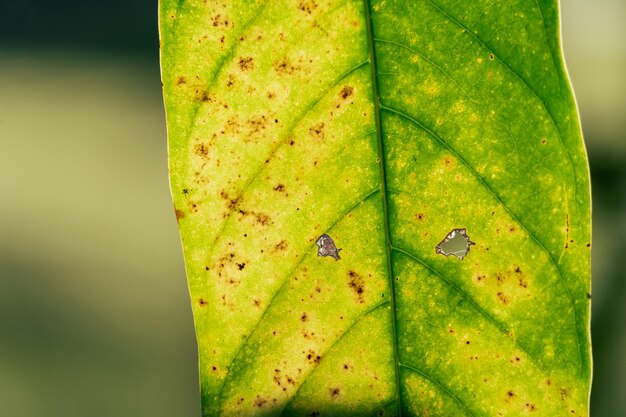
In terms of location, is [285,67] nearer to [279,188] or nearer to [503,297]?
[279,188]

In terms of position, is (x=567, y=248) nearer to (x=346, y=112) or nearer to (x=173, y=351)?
(x=346, y=112)

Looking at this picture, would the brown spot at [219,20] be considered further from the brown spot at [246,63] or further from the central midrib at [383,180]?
the central midrib at [383,180]

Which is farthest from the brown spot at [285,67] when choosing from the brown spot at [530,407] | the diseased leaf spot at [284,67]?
the brown spot at [530,407]

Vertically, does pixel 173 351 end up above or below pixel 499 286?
above

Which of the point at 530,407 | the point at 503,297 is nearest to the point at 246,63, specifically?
the point at 503,297

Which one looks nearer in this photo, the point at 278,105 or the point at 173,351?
the point at 278,105

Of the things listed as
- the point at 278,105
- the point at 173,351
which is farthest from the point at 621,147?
the point at 278,105

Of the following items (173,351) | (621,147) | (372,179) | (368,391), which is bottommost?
(368,391)

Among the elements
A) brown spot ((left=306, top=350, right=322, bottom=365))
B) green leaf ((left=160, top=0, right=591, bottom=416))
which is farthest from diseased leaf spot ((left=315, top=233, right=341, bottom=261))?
brown spot ((left=306, top=350, right=322, bottom=365))
